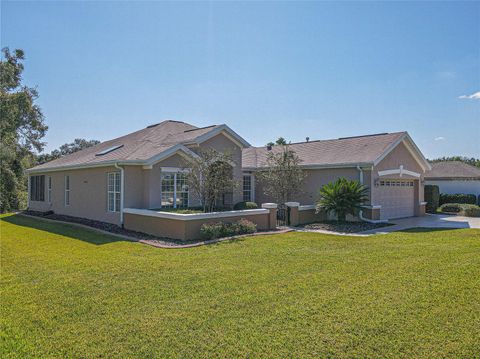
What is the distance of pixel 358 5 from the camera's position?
13781 millimetres

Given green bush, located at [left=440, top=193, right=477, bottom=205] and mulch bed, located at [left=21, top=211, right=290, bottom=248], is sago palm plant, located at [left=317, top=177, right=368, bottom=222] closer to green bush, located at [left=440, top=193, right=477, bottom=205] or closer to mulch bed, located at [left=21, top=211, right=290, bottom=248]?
mulch bed, located at [left=21, top=211, right=290, bottom=248]

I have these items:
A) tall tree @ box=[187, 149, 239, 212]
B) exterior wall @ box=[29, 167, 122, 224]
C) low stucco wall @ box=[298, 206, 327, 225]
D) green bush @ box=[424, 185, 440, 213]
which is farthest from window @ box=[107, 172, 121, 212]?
green bush @ box=[424, 185, 440, 213]

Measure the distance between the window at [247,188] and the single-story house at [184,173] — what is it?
0.21 feet

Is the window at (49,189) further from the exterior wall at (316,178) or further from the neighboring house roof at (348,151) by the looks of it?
the exterior wall at (316,178)

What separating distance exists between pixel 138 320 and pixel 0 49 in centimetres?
3083

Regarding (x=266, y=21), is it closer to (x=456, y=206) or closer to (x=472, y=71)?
(x=472, y=71)

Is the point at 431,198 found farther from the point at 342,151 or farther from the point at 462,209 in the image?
the point at 342,151

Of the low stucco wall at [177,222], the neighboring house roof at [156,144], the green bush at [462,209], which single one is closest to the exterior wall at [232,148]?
the neighboring house roof at [156,144]

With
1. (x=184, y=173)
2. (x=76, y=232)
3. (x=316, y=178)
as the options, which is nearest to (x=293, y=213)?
(x=316, y=178)

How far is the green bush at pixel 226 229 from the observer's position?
42.8 ft

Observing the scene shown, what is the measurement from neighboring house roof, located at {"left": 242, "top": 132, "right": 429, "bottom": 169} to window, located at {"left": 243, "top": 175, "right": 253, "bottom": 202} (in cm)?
80

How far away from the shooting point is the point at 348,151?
68.6ft

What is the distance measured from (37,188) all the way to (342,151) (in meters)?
20.8

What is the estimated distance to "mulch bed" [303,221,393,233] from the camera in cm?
1609
